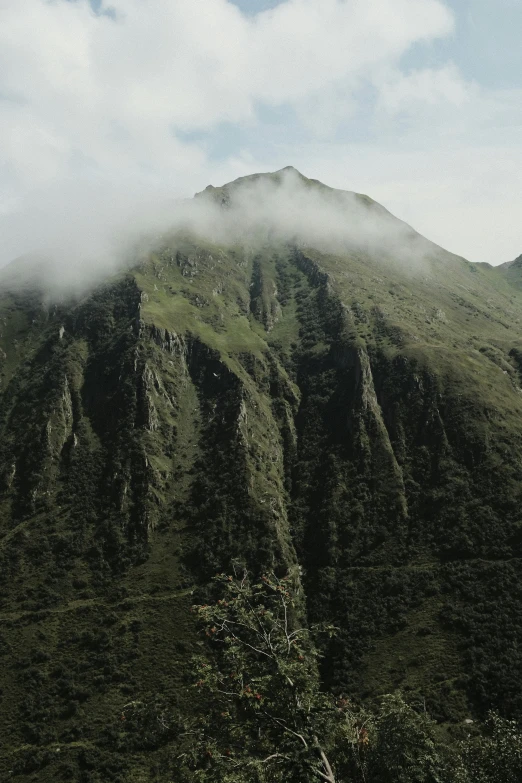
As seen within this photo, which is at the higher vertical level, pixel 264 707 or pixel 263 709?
pixel 264 707

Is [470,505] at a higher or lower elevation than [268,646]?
higher

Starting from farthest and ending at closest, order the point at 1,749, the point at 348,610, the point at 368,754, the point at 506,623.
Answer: the point at 348,610 → the point at 506,623 → the point at 1,749 → the point at 368,754

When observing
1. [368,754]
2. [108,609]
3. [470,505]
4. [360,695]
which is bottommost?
[360,695]

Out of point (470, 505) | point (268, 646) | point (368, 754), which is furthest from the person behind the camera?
point (470, 505)

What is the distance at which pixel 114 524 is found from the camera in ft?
613

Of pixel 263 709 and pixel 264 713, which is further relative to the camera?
Answer: pixel 263 709

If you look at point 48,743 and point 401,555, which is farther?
point 401,555

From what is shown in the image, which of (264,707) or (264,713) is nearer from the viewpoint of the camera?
(264,713)

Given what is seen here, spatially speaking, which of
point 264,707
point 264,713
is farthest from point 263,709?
point 264,713

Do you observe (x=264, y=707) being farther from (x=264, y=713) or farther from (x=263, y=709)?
(x=264, y=713)

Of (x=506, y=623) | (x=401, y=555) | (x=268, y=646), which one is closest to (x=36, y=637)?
(x=401, y=555)

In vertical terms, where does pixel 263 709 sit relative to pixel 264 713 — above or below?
below

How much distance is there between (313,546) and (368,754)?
14681 cm

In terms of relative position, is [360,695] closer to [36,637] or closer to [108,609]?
[108,609]
